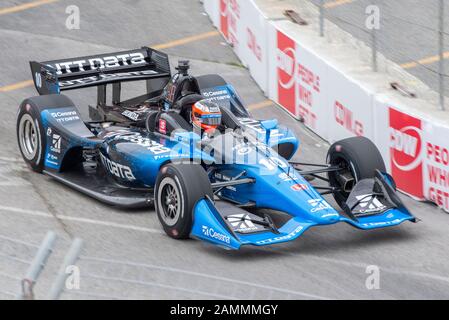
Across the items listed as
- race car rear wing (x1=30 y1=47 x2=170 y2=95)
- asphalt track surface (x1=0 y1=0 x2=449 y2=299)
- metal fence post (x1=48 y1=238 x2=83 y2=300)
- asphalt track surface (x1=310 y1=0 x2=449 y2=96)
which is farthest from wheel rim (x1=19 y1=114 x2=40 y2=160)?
metal fence post (x1=48 y1=238 x2=83 y2=300)

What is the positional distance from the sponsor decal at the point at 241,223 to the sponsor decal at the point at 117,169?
5.33 feet

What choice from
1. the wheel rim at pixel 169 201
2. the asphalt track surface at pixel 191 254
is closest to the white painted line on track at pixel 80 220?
the asphalt track surface at pixel 191 254

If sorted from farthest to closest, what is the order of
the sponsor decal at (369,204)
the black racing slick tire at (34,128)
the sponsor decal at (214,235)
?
1. the black racing slick tire at (34,128)
2. the sponsor decal at (369,204)
3. the sponsor decal at (214,235)

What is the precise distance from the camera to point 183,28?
60.8 ft

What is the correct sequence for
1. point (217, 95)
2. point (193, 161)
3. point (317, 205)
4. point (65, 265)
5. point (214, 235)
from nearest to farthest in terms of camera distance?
point (65, 265) < point (214, 235) < point (317, 205) < point (193, 161) < point (217, 95)

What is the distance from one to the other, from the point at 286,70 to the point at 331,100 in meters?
1.39

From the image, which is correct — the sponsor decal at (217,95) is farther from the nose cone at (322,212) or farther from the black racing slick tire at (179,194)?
the nose cone at (322,212)

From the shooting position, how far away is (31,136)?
42.7ft

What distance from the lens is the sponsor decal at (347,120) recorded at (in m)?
13.5

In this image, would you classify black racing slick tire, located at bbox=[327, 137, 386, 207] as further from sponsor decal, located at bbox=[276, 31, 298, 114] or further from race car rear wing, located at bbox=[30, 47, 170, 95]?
sponsor decal, located at bbox=[276, 31, 298, 114]

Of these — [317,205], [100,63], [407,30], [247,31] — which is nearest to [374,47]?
[407,30]

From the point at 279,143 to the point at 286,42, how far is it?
3382mm

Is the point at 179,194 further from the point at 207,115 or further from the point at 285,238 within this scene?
the point at 207,115
